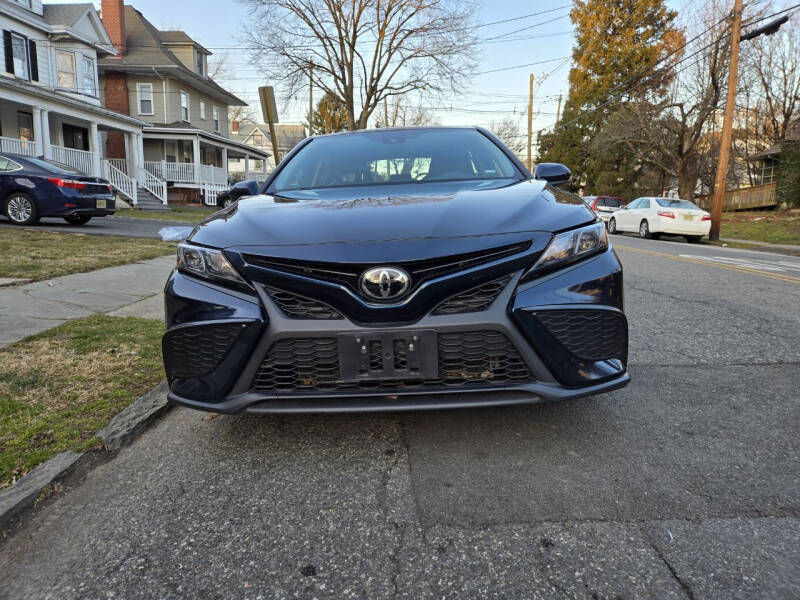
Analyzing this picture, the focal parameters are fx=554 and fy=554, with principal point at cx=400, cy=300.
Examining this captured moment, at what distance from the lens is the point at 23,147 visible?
59.0 feet

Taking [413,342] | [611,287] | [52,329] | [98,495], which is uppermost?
[611,287]

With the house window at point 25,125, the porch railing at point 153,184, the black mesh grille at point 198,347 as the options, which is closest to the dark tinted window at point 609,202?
the porch railing at point 153,184

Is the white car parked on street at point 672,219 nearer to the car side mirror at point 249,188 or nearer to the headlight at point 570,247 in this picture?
the car side mirror at point 249,188

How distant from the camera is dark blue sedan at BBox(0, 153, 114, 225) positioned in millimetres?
11062

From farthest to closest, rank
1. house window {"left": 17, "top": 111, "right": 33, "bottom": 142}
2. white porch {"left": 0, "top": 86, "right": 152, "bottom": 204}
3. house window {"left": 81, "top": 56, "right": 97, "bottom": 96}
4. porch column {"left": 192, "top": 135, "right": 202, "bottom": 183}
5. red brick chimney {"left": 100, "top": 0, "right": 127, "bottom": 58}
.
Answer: red brick chimney {"left": 100, "top": 0, "right": 127, "bottom": 58} → porch column {"left": 192, "top": 135, "right": 202, "bottom": 183} → house window {"left": 81, "top": 56, "right": 97, "bottom": 96} → house window {"left": 17, "top": 111, "right": 33, "bottom": 142} → white porch {"left": 0, "top": 86, "right": 152, "bottom": 204}

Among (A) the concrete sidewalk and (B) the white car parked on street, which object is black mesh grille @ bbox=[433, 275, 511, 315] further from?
(B) the white car parked on street

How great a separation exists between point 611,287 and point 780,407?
1.35 metres

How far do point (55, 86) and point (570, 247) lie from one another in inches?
998

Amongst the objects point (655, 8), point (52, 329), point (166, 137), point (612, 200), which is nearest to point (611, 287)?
point (52, 329)

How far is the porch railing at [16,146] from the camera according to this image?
17198 millimetres

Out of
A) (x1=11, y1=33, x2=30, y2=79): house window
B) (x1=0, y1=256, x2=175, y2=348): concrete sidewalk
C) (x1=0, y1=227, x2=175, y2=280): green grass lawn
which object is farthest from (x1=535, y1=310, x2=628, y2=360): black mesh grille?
(x1=11, y1=33, x2=30, y2=79): house window

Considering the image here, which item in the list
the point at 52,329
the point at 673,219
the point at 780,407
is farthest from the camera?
the point at 673,219

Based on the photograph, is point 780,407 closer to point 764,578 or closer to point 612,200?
point 764,578

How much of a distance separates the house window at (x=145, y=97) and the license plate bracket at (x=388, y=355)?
29398mm
